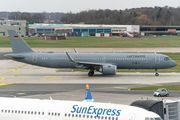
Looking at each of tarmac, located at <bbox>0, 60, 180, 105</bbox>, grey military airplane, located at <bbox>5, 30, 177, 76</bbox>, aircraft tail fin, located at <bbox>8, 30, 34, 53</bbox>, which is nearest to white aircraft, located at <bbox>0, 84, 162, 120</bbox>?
tarmac, located at <bbox>0, 60, 180, 105</bbox>

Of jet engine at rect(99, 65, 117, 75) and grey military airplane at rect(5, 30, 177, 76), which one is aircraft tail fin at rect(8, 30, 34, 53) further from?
jet engine at rect(99, 65, 117, 75)

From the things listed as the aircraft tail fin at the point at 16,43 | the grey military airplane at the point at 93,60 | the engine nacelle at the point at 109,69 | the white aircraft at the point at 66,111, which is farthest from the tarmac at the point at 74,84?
the white aircraft at the point at 66,111

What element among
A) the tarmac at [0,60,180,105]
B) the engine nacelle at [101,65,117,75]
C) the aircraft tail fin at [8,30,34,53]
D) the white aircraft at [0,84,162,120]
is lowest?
the tarmac at [0,60,180,105]

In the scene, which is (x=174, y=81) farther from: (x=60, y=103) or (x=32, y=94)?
(x=60, y=103)

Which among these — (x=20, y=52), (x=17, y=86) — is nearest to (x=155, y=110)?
(x=17, y=86)

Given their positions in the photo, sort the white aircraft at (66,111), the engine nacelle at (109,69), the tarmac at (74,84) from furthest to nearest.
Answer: the engine nacelle at (109,69) < the tarmac at (74,84) < the white aircraft at (66,111)

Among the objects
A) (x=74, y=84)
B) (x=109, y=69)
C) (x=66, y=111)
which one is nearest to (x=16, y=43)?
(x=74, y=84)

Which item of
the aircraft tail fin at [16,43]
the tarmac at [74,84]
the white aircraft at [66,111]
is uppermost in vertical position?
the aircraft tail fin at [16,43]

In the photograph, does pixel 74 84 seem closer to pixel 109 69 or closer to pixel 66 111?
pixel 109 69

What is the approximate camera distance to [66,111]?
59.4ft

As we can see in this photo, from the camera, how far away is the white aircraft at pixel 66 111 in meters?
16.7

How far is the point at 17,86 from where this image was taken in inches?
1654

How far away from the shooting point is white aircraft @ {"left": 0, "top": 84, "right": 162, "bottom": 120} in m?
16.7

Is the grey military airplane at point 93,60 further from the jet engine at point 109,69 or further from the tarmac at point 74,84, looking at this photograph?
the tarmac at point 74,84
